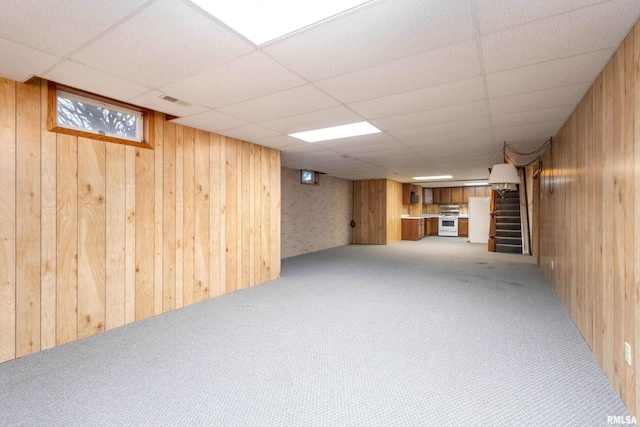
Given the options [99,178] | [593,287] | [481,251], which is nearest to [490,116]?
[593,287]

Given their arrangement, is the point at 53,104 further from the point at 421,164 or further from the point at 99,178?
the point at 421,164

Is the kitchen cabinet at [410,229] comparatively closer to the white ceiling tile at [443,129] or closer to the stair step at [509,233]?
the stair step at [509,233]

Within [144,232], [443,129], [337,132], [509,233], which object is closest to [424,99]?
[443,129]

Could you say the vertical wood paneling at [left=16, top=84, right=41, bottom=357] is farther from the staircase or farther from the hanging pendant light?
the staircase

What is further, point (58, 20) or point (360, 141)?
point (360, 141)

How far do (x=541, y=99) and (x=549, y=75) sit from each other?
0.61 meters

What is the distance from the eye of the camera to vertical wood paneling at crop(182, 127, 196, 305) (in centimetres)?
393

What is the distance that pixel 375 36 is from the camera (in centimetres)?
190

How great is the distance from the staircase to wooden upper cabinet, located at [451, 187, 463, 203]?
152 inches

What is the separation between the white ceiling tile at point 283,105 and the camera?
2855mm

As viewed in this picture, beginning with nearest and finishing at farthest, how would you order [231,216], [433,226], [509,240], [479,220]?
[231,216]
[509,240]
[479,220]
[433,226]

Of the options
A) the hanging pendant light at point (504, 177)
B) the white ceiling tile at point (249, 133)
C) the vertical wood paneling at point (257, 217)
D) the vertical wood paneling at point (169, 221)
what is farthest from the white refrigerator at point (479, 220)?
the vertical wood paneling at point (169, 221)

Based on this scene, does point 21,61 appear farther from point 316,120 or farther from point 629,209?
point 629,209

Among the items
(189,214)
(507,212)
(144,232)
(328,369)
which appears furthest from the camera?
(507,212)
